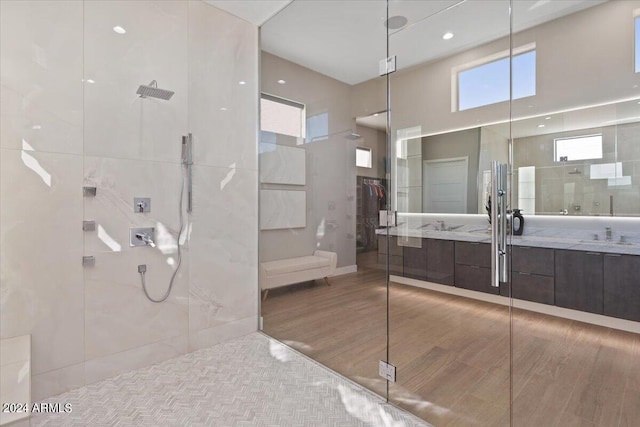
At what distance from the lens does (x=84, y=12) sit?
234 centimetres

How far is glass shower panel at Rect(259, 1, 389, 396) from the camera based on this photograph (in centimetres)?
234

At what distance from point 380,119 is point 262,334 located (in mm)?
2444

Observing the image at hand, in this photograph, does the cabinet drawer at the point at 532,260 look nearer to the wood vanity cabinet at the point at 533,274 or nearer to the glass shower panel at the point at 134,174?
the wood vanity cabinet at the point at 533,274

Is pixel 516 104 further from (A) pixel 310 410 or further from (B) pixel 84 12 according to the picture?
(B) pixel 84 12

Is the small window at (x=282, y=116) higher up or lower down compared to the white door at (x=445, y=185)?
higher up

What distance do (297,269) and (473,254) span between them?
1597 mm

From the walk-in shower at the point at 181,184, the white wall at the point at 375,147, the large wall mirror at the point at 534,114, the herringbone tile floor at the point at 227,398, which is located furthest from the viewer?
the walk-in shower at the point at 181,184

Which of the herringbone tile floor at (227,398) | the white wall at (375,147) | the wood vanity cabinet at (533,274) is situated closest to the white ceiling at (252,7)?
the white wall at (375,147)

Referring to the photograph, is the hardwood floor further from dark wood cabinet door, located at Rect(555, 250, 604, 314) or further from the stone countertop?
the stone countertop

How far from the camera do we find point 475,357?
1.91m

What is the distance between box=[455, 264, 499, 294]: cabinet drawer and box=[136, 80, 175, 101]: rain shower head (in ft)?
8.29

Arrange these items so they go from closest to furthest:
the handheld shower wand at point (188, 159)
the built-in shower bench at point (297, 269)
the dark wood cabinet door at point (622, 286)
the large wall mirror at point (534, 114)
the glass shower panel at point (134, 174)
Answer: the dark wood cabinet door at point (622, 286) < the large wall mirror at point (534, 114) < the glass shower panel at point (134, 174) < the built-in shower bench at point (297, 269) < the handheld shower wand at point (188, 159)

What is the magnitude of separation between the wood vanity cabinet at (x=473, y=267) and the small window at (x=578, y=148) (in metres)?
0.67

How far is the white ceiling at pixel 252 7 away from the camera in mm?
2928
